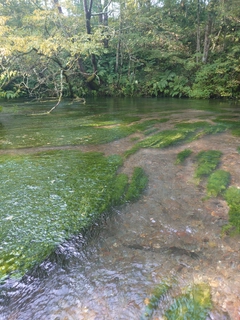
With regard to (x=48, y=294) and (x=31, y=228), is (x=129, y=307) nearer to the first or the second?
(x=48, y=294)

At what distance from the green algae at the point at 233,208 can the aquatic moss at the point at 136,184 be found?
1.08 meters

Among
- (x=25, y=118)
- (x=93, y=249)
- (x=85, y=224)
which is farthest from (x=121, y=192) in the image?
(x=25, y=118)

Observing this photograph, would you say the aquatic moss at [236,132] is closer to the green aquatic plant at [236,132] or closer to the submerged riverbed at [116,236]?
the green aquatic plant at [236,132]

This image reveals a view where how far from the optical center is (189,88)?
14.1 m

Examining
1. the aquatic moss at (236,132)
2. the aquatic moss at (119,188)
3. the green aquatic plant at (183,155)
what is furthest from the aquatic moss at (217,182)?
the aquatic moss at (236,132)

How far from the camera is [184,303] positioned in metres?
1.65

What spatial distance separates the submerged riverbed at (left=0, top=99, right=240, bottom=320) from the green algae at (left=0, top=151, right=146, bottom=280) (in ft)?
0.05

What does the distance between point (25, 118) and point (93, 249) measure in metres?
7.29

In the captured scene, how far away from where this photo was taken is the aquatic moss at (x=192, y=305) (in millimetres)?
1569

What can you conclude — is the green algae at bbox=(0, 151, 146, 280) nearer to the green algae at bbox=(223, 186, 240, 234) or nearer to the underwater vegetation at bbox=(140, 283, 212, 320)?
the underwater vegetation at bbox=(140, 283, 212, 320)

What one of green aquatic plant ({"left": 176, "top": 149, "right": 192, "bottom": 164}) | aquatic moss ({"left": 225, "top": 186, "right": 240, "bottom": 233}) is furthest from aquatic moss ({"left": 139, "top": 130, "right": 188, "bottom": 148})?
aquatic moss ({"left": 225, "top": 186, "right": 240, "bottom": 233})

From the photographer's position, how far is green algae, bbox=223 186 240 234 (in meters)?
2.41

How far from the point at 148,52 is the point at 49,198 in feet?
51.4

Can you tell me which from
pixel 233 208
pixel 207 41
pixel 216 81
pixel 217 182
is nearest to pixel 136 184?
pixel 217 182
